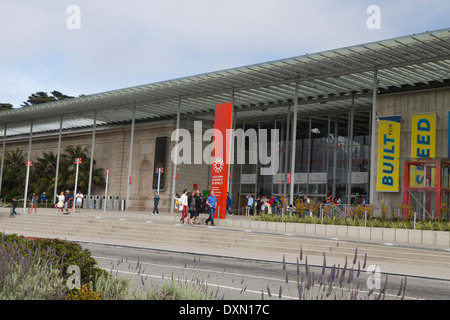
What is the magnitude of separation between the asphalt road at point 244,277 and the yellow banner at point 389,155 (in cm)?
1750

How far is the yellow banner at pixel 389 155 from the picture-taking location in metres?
30.8

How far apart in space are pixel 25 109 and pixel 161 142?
12.1 metres

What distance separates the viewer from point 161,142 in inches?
1821

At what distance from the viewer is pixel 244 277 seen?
37.8 feet

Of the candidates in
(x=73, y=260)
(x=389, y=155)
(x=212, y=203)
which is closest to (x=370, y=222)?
(x=212, y=203)

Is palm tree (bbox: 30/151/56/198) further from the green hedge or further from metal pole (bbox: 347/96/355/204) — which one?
the green hedge

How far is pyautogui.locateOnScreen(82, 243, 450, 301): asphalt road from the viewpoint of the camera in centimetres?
875

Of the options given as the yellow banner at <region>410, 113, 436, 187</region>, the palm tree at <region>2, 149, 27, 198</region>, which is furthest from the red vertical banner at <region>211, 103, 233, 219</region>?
the palm tree at <region>2, 149, 27, 198</region>

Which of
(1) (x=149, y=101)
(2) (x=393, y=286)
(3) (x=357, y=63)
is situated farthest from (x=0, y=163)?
(2) (x=393, y=286)

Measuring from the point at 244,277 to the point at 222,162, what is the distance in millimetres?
15991

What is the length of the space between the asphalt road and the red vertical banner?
31.8 ft

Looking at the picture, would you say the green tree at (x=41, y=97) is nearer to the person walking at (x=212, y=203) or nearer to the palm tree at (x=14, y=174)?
the palm tree at (x=14, y=174)

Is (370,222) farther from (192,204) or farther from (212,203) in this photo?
(192,204)

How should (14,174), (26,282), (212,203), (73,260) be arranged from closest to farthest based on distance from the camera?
(26,282) < (73,260) < (212,203) < (14,174)
